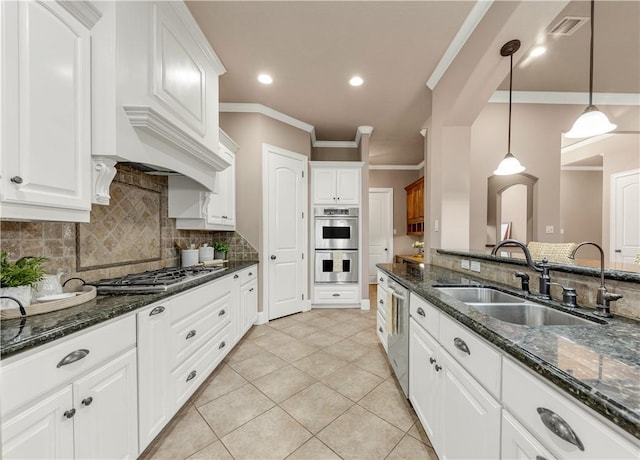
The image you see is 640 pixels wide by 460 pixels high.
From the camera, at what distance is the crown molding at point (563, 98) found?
3.19m

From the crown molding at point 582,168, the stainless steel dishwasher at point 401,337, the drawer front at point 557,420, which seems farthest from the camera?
the crown molding at point 582,168

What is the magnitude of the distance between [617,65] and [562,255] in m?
2.31

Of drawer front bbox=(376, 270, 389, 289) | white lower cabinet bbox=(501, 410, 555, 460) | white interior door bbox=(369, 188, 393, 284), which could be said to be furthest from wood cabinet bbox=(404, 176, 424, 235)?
white lower cabinet bbox=(501, 410, 555, 460)

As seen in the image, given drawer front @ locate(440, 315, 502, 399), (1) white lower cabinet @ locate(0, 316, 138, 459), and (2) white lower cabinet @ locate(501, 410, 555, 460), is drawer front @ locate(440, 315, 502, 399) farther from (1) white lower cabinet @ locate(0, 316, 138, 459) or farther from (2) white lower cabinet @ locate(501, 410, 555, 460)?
(1) white lower cabinet @ locate(0, 316, 138, 459)

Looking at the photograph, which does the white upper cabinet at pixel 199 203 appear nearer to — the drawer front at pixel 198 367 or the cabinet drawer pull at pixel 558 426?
the drawer front at pixel 198 367

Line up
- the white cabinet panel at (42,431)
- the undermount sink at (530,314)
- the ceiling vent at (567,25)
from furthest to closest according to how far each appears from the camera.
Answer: the ceiling vent at (567,25) < the undermount sink at (530,314) < the white cabinet panel at (42,431)

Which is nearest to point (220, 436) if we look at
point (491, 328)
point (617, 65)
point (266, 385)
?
point (266, 385)

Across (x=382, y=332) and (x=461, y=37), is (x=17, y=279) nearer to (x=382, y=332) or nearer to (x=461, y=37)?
(x=382, y=332)

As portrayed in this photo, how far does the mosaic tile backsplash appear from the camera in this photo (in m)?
1.23

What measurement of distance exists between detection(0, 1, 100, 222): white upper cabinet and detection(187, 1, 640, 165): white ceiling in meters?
1.09

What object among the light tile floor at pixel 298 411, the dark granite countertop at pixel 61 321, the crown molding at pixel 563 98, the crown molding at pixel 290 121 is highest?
the crown molding at pixel 563 98

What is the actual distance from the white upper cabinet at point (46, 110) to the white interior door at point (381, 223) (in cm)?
518

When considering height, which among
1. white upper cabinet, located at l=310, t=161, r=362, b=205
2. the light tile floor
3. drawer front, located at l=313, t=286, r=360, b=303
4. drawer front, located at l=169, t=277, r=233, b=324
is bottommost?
the light tile floor

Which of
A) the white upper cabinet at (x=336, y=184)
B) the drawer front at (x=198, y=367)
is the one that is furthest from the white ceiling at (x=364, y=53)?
the drawer front at (x=198, y=367)
